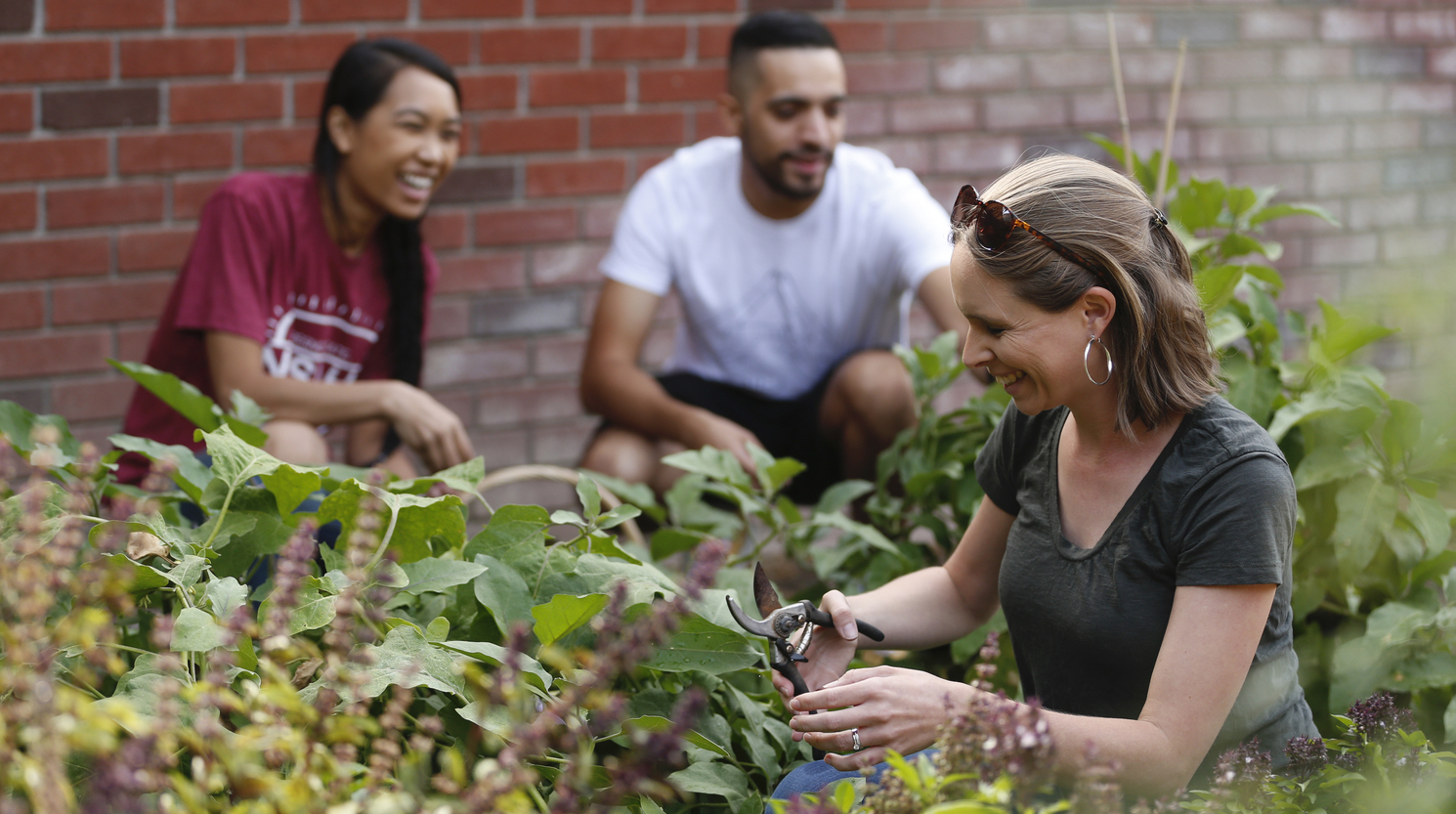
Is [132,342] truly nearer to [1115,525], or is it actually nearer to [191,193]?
[191,193]

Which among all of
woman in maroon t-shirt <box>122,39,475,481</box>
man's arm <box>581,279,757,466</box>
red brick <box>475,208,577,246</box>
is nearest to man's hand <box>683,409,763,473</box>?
man's arm <box>581,279,757,466</box>

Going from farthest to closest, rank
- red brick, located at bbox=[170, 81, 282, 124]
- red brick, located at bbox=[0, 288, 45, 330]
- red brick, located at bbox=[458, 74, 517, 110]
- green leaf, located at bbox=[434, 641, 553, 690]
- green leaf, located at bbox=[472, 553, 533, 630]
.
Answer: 1. red brick, located at bbox=[458, 74, 517, 110]
2. red brick, located at bbox=[170, 81, 282, 124]
3. red brick, located at bbox=[0, 288, 45, 330]
4. green leaf, located at bbox=[472, 553, 533, 630]
5. green leaf, located at bbox=[434, 641, 553, 690]

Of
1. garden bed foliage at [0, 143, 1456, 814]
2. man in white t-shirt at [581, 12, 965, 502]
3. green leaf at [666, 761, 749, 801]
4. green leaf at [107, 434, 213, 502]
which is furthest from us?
man in white t-shirt at [581, 12, 965, 502]

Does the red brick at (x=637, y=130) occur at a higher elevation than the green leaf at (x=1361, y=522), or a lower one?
higher

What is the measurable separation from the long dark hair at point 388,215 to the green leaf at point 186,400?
114 centimetres

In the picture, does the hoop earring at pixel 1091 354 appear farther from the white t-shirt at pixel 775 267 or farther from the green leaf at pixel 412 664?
the white t-shirt at pixel 775 267

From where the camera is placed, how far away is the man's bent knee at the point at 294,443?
255 cm

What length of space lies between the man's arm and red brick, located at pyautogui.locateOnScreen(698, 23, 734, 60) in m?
0.84

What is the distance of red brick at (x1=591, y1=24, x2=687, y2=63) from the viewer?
3572 millimetres

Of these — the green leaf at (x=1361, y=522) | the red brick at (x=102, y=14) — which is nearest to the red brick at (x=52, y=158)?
the red brick at (x=102, y=14)

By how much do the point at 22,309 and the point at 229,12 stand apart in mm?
907

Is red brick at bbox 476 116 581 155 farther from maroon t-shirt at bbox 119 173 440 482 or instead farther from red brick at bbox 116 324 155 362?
red brick at bbox 116 324 155 362

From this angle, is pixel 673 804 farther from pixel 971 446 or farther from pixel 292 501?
pixel 971 446

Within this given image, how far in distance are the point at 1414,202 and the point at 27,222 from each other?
14.9ft
